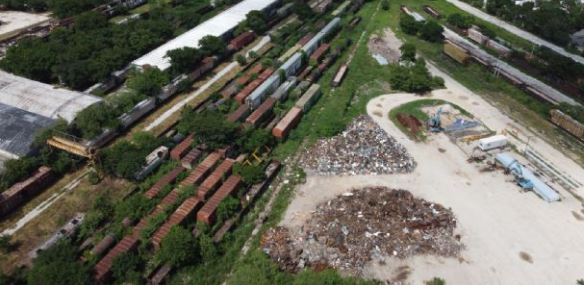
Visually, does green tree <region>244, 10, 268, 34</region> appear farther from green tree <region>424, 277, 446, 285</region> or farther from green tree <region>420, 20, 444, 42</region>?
green tree <region>424, 277, 446, 285</region>

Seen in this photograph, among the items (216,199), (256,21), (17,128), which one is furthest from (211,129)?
(256,21)

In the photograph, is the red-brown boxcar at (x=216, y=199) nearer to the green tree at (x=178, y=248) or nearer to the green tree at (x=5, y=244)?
the green tree at (x=178, y=248)

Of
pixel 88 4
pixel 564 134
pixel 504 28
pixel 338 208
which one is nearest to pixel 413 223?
pixel 338 208

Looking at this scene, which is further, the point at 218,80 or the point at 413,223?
the point at 218,80

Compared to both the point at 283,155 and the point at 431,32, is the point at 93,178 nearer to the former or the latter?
the point at 283,155

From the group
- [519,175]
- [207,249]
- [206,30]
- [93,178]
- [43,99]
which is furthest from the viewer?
[206,30]

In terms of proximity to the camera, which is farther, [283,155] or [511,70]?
[511,70]

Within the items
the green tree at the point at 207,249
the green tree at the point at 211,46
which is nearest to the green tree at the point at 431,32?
the green tree at the point at 211,46

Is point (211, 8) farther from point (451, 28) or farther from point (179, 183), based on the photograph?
point (179, 183)
